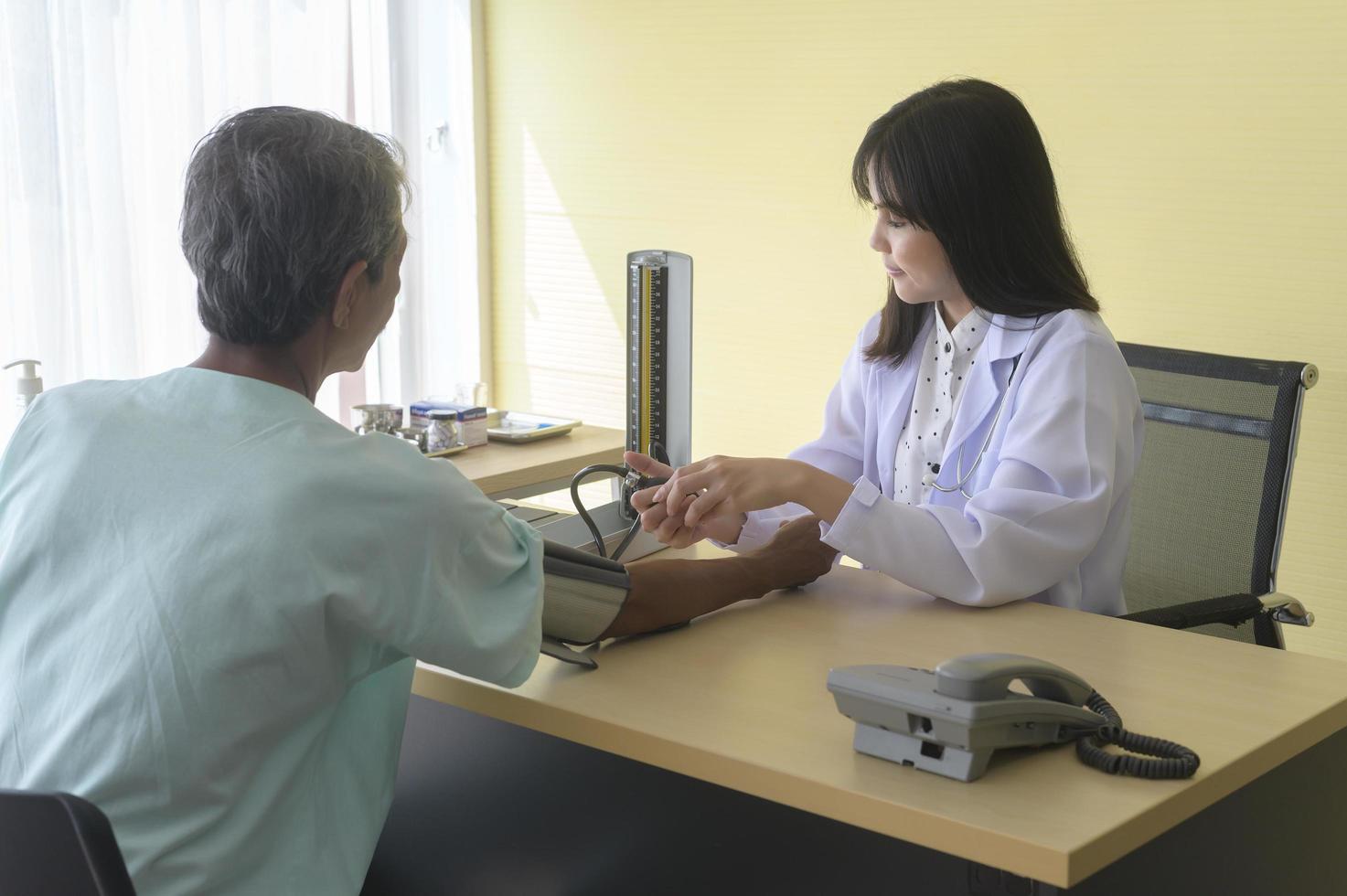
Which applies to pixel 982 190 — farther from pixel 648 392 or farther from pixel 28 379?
pixel 28 379

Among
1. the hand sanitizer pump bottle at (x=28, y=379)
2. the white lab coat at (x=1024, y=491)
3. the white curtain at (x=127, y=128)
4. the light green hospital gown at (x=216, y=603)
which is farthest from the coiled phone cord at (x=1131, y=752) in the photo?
the white curtain at (x=127, y=128)

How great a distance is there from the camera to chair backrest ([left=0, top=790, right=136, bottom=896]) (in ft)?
2.74

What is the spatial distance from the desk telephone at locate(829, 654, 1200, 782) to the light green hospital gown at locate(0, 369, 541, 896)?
0.31m

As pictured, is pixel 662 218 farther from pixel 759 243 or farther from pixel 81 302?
pixel 81 302

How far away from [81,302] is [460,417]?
2.83 feet

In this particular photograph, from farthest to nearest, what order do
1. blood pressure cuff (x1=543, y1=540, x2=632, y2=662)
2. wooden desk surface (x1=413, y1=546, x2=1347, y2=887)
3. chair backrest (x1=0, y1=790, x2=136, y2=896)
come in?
blood pressure cuff (x1=543, y1=540, x2=632, y2=662) < wooden desk surface (x1=413, y1=546, x2=1347, y2=887) < chair backrest (x1=0, y1=790, x2=136, y2=896)

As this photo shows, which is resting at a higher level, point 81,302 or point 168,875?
point 81,302

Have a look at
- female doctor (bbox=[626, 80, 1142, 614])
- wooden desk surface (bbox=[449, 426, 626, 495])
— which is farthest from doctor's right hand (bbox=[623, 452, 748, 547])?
wooden desk surface (bbox=[449, 426, 626, 495])

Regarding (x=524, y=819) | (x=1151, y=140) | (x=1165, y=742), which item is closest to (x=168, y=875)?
(x=524, y=819)

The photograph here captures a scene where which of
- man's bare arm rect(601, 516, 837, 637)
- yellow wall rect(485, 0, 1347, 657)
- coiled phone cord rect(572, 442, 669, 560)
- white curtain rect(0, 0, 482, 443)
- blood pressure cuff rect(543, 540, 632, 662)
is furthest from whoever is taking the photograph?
white curtain rect(0, 0, 482, 443)

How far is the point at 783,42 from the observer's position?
3254mm

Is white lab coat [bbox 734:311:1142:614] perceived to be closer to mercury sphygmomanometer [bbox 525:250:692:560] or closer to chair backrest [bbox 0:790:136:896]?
mercury sphygmomanometer [bbox 525:250:692:560]

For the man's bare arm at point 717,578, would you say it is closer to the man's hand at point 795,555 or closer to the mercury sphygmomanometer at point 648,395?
the man's hand at point 795,555

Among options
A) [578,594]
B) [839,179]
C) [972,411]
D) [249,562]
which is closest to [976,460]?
[972,411]
